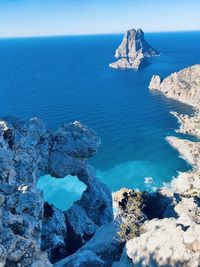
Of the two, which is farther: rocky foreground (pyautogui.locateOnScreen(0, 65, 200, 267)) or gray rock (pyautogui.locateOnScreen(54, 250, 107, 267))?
gray rock (pyautogui.locateOnScreen(54, 250, 107, 267))

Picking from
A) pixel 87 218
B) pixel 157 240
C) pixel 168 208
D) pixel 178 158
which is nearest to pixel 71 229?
pixel 87 218

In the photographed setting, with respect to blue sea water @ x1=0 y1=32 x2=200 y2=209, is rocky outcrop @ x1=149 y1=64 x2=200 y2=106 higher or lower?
higher

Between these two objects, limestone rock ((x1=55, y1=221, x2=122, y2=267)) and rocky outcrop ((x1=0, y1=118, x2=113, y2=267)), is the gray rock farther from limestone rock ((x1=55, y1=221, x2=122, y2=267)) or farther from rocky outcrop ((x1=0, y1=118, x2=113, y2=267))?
rocky outcrop ((x1=0, y1=118, x2=113, y2=267))

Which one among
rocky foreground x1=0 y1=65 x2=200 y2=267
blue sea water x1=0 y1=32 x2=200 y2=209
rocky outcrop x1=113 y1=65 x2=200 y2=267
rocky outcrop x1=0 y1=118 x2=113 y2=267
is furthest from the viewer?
blue sea water x1=0 y1=32 x2=200 y2=209

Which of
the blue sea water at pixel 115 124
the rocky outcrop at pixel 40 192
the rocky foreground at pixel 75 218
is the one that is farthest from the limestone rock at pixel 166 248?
the blue sea water at pixel 115 124

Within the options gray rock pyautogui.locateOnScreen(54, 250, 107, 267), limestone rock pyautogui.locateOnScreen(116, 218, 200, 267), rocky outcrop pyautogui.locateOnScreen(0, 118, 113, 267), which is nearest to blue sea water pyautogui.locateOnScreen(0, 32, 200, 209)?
rocky outcrop pyautogui.locateOnScreen(0, 118, 113, 267)

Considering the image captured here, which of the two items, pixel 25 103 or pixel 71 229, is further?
pixel 25 103

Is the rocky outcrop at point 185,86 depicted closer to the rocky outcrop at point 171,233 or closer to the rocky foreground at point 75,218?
the rocky outcrop at point 171,233

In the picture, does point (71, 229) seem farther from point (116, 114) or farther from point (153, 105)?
point (153, 105)

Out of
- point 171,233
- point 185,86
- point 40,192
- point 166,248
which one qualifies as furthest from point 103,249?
point 185,86
